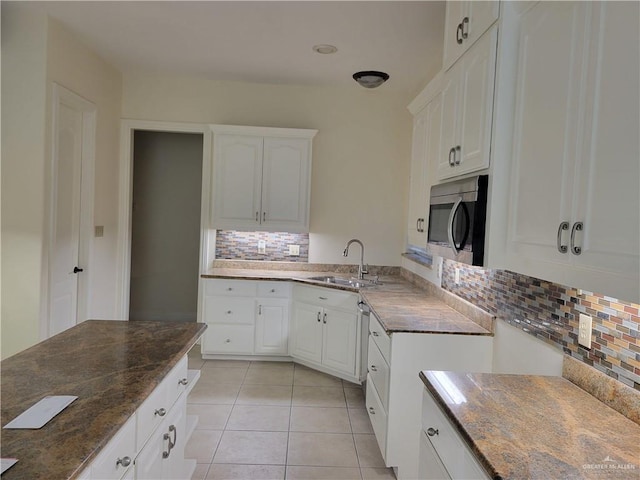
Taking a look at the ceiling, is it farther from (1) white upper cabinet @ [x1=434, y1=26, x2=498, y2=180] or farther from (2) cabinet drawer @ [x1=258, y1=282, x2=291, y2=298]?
(2) cabinet drawer @ [x1=258, y1=282, x2=291, y2=298]

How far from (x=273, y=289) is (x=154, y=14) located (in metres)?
2.40

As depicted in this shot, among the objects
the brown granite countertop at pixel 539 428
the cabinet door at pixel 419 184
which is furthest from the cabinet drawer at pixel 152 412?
the cabinet door at pixel 419 184

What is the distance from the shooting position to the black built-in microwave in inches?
70.9

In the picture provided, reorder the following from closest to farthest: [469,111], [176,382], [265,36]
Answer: [176,382] → [469,111] → [265,36]

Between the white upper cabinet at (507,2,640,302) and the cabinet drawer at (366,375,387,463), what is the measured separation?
1.30 metres

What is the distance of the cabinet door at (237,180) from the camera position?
14.2 ft

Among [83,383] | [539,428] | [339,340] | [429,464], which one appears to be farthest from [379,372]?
[83,383]

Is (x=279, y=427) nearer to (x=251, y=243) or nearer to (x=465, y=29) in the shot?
(x=251, y=243)

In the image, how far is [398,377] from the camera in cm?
234

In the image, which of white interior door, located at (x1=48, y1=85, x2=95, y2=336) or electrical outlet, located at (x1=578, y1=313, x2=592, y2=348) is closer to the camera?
electrical outlet, located at (x1=578, y1=313, x2=592, y2=348)

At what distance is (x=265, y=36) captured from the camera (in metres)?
3.32

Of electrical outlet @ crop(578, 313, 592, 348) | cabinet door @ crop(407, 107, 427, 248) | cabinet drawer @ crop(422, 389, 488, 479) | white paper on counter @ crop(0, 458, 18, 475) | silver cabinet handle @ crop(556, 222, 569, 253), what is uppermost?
cabinet door @ crop(407, 107, 427, 248)

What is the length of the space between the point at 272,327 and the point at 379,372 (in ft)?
5.91

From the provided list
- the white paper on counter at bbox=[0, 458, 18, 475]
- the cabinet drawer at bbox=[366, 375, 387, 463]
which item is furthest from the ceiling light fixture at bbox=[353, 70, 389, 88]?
the white paper on counter at bbox=[0, 458, 18, 475]
